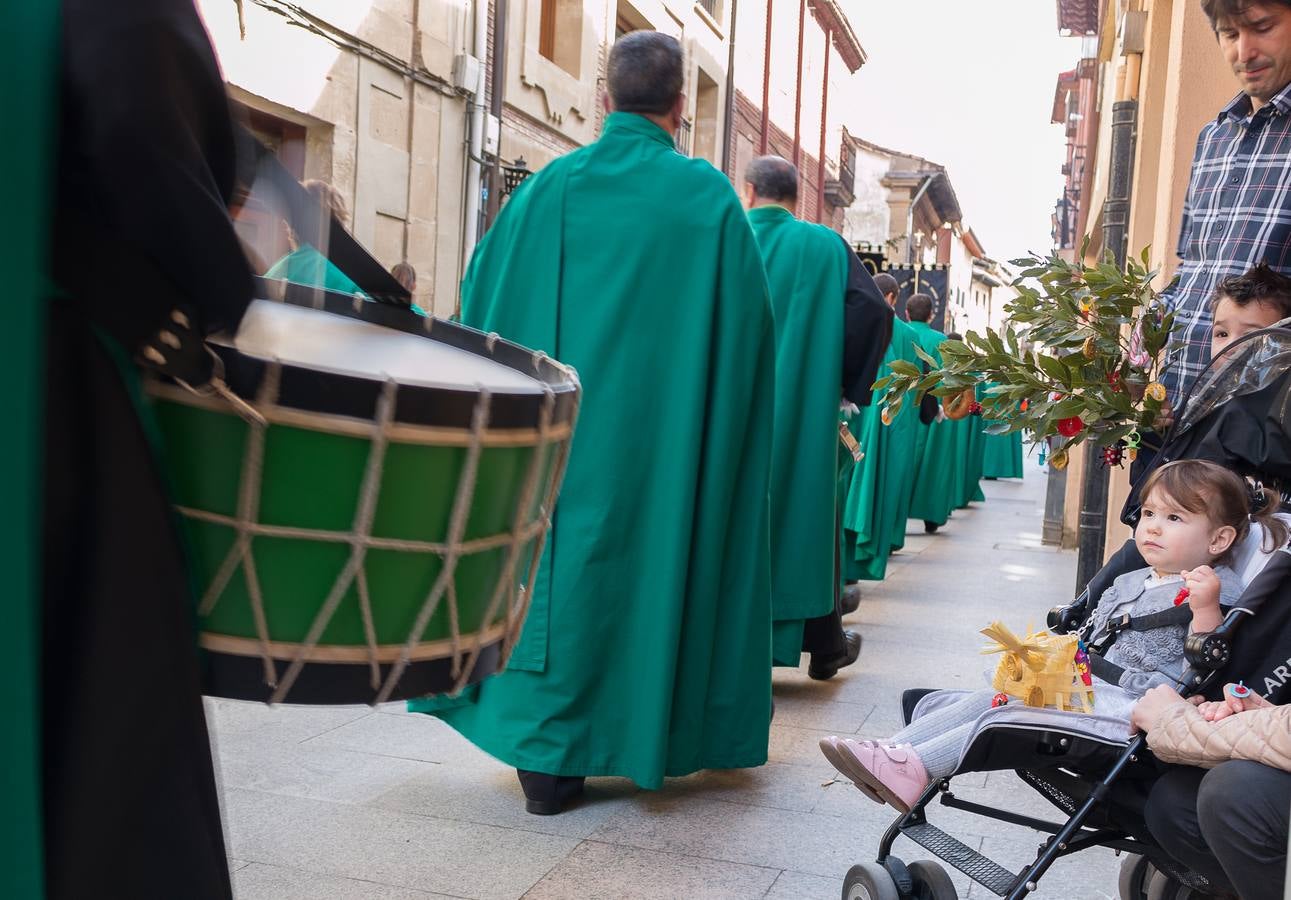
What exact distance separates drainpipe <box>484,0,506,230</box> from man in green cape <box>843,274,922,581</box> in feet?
17.0

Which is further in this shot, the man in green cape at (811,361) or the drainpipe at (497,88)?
the drainpipe at (497,88)

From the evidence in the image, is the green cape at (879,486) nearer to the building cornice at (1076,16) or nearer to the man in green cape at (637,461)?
the man in green cape at (637,461)

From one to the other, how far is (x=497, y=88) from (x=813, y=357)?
350 inches

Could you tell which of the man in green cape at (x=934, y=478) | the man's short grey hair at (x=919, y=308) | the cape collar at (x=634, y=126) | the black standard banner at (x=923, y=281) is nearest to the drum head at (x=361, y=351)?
the cape collar at (x=634, y=126)

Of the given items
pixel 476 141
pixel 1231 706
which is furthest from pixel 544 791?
pixel 476 141

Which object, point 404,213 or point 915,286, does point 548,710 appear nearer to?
point 404,213

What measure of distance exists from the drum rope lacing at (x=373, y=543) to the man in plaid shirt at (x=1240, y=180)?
6.48ft

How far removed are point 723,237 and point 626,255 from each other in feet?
0.85

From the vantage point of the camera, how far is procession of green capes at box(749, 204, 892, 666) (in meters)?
4.94

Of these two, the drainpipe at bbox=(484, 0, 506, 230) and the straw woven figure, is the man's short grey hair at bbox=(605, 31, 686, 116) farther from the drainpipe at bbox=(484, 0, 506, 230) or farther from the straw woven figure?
the drainpipe at bbox=(484, 0, 506, 230)

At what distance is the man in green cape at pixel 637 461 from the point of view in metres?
3.48

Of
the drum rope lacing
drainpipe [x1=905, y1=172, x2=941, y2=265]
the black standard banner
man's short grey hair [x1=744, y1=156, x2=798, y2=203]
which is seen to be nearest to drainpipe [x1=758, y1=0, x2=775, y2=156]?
the black standard banner

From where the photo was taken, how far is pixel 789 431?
5.02 m

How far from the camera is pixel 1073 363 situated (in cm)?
298
